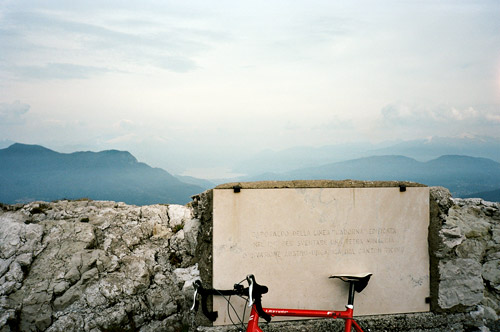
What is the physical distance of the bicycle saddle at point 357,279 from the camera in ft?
16.4

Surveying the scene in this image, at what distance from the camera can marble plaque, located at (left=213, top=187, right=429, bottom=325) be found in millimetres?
5090

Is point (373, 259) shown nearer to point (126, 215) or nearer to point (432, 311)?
point (432, 311)

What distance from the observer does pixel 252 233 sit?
16.8 ft

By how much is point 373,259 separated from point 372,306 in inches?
26.2

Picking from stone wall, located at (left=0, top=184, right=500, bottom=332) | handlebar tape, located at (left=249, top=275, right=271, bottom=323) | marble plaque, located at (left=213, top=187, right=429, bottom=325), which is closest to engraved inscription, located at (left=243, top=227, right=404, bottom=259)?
marble plaque, located at (left=213, top=187, right=429, bottom=325)

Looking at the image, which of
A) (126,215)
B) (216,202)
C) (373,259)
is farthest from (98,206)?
(373,259)

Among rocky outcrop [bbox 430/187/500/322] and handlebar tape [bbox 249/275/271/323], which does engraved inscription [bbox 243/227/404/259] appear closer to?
rocky outcrop [bbox 430/187/500/322]

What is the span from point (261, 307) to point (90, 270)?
2729mm

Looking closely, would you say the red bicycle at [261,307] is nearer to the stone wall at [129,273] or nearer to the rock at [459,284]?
the stone wall at [129,273]

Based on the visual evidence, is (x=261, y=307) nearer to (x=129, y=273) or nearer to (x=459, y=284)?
(x=129, y=273)

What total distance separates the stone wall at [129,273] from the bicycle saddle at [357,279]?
60 cm

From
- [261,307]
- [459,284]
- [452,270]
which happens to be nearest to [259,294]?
[261,307]

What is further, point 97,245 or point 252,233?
point 97,245

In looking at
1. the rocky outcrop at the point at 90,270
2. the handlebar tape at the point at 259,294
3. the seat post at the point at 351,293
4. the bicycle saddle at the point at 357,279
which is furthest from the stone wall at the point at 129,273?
the handlebar tape at the point at 259,294
